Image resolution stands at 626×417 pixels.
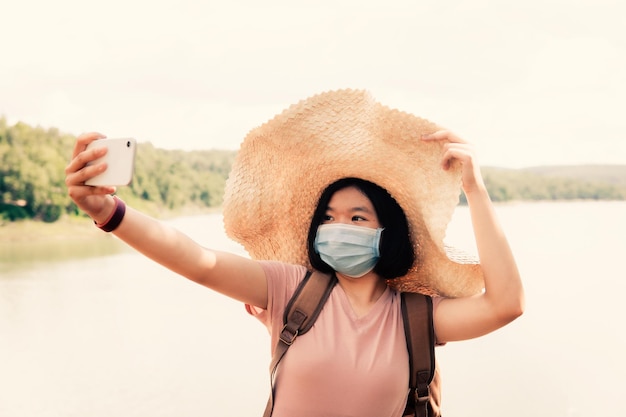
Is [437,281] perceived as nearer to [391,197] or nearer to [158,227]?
[391,197]

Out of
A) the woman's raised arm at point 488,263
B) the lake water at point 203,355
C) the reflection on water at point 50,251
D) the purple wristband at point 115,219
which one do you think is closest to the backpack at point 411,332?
the woman's raised arm at point 488,263

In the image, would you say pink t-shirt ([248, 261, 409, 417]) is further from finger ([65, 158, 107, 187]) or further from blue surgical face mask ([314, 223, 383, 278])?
finger ([65, 158, 107, 187])

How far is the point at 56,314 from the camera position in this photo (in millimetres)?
8945

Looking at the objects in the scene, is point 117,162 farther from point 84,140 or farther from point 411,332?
point 411,332

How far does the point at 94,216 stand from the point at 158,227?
154mm

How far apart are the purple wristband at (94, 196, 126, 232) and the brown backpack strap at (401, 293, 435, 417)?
777 millimetres

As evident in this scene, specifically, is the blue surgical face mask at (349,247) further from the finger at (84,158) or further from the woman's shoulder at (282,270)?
the finger at (84,158)

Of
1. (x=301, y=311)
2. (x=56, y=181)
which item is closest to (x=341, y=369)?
(x=301, y=311)

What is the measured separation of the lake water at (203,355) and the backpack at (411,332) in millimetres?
611

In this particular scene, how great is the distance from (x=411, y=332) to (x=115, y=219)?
0.79 metres

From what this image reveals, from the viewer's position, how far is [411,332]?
1.52 m

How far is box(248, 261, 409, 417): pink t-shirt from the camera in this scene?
145 cm

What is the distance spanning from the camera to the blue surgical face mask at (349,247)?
1646mm

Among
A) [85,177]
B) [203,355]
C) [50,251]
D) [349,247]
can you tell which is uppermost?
[85,177]
